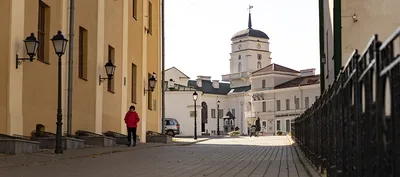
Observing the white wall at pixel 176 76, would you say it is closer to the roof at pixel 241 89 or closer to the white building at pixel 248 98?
the white building at pixel 248 98

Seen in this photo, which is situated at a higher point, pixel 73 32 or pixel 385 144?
pixel 73 32

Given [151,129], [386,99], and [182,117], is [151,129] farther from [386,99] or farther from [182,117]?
[182,117]

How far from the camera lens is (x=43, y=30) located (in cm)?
1970

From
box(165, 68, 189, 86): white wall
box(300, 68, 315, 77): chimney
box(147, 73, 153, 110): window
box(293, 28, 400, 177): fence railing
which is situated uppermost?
box(300, 68, 315, 77): chimney

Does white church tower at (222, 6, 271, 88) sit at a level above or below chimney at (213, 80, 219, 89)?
above

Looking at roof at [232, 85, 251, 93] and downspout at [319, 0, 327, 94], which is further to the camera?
roof at [232, 85, 251, 93]

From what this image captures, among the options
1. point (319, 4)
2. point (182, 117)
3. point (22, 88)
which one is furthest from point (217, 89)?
point (22, 88)

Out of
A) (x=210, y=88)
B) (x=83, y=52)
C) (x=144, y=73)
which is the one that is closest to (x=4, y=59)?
(x=83, y=52)

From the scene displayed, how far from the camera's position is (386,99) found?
11.0 feet

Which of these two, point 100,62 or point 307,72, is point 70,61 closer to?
point 100,62

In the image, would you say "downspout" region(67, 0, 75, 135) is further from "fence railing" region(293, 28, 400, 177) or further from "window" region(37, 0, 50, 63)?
"fence railing" region(293, 28, 400, 177)

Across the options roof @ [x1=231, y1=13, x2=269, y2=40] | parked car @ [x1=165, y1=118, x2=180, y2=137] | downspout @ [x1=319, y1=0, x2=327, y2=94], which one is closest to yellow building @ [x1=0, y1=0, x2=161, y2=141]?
downspout @ [x1=319, y1=0, x2=327, y2=94]

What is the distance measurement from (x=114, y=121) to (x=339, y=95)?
21.1 m

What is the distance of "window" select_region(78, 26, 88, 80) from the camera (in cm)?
2341
